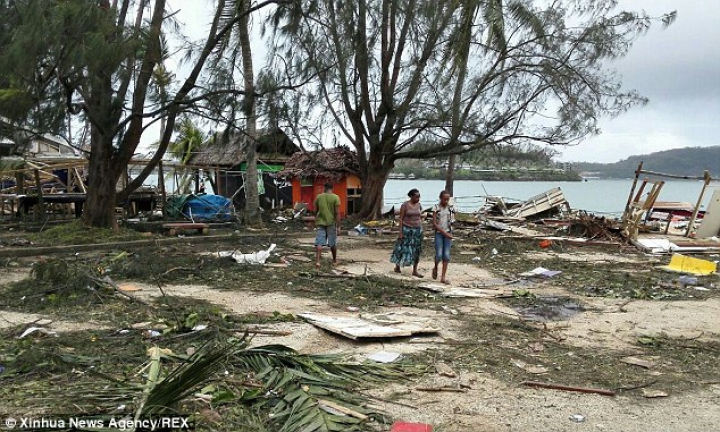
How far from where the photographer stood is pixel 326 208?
1195 centimetres

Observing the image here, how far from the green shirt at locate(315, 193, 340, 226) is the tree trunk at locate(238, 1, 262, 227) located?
2353 mm

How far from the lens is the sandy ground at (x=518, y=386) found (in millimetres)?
4812

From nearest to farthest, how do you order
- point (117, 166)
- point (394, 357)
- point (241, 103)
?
point (394, 357), point (241, 103), point (117, 166)

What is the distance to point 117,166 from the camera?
1556 cm

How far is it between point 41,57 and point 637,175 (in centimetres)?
1738

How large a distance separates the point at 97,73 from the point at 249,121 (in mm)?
3744

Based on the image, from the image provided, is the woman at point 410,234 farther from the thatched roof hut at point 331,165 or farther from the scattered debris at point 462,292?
the thatched roof hut at point 331,165

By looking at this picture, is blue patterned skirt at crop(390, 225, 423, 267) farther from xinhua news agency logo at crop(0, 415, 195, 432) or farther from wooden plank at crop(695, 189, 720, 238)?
wooden plank at crop(695, 189, 720, 238)

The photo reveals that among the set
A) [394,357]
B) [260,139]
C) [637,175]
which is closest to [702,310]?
[394,357]

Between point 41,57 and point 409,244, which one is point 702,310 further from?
point 41,57

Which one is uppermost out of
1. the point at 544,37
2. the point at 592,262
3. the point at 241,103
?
the point at 544,37

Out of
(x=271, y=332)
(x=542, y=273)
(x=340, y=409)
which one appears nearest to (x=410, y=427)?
(x=340, y=409)

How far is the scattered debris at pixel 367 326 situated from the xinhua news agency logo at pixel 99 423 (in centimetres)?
287

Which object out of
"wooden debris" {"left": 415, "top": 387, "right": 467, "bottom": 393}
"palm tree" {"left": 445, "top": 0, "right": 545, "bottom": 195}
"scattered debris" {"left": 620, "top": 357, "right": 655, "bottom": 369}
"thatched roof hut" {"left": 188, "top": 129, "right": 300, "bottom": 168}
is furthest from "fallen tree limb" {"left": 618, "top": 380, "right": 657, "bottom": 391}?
"palm tree" {"left": 445, "top": 0, "right": 545, "bottom": 195}
